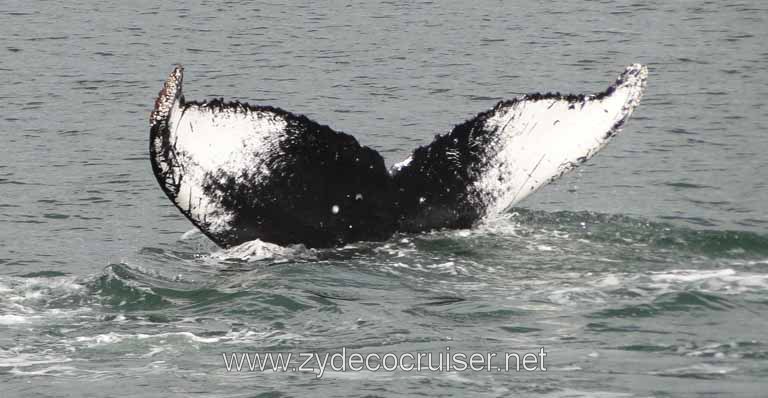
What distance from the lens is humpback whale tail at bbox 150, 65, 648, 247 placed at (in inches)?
309

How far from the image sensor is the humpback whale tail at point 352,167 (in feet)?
25.7

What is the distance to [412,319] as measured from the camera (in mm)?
7684

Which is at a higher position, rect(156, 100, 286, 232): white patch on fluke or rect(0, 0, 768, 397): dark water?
rect(156, 100, 286, 232): white patch on fluke

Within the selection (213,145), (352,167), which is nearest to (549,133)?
(352,167)

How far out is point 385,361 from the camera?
7.07 metres

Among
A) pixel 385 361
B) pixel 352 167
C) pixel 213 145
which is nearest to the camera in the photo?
pixel 385 361

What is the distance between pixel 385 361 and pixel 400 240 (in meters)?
1.82

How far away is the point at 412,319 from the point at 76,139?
27.9 feet

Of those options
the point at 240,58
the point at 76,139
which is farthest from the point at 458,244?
the point at 240,58

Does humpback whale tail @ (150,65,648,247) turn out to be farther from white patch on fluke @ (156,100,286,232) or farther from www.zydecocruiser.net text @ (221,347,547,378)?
www.zydecocruiser.net text @ (221,347,547,378)

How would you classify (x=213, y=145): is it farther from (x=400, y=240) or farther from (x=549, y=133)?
(x=549, y=133)

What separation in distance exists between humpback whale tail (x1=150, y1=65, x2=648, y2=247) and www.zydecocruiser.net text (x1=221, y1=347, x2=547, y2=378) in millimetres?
1165

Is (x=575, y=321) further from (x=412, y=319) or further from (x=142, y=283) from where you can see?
(x=142, y=283)

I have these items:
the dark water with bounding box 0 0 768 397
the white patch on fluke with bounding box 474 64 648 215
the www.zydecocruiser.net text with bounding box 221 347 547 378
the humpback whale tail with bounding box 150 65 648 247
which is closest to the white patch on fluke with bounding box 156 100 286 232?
the humpback whale tail with bounding box 150 65 648 247
